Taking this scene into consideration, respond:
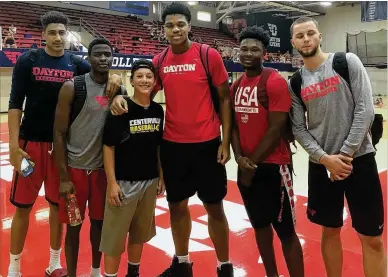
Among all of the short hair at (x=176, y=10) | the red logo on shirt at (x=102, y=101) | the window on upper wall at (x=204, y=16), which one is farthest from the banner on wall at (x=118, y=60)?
the red logo on shirt at (x=102, y=101)

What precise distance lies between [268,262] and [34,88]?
199cm

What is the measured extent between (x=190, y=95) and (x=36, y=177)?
1.27 meters

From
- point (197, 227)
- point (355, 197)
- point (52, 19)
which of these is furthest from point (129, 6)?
point (355, 197)

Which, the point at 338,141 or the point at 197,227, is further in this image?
the point at 197,227

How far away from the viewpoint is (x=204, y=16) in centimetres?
2477

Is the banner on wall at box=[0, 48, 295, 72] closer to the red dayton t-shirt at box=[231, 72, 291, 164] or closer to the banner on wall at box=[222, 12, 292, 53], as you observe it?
the banner on wall at box=[222, 12, 292, 53]

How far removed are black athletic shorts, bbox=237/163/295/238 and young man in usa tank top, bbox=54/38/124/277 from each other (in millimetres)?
1012

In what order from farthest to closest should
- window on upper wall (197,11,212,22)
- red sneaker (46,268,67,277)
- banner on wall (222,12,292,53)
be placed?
banner on wall (222,12,292,53) < window on upper wall (197,11,212,22) < red sneaker (46,268,67,277)

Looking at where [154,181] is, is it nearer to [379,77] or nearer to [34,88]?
[34,88]

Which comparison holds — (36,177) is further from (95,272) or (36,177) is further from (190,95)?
(190,95)

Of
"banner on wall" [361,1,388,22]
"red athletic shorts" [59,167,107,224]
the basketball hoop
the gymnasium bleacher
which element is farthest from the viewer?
the basketball hoop

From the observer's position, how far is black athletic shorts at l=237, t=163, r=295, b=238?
93.3 inches

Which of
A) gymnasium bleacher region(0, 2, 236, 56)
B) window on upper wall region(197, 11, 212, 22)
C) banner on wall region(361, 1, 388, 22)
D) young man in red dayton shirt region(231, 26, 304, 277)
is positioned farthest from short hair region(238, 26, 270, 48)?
window on upper wall region(197, 11, 212, 22)

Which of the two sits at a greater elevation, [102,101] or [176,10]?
[176,10]
